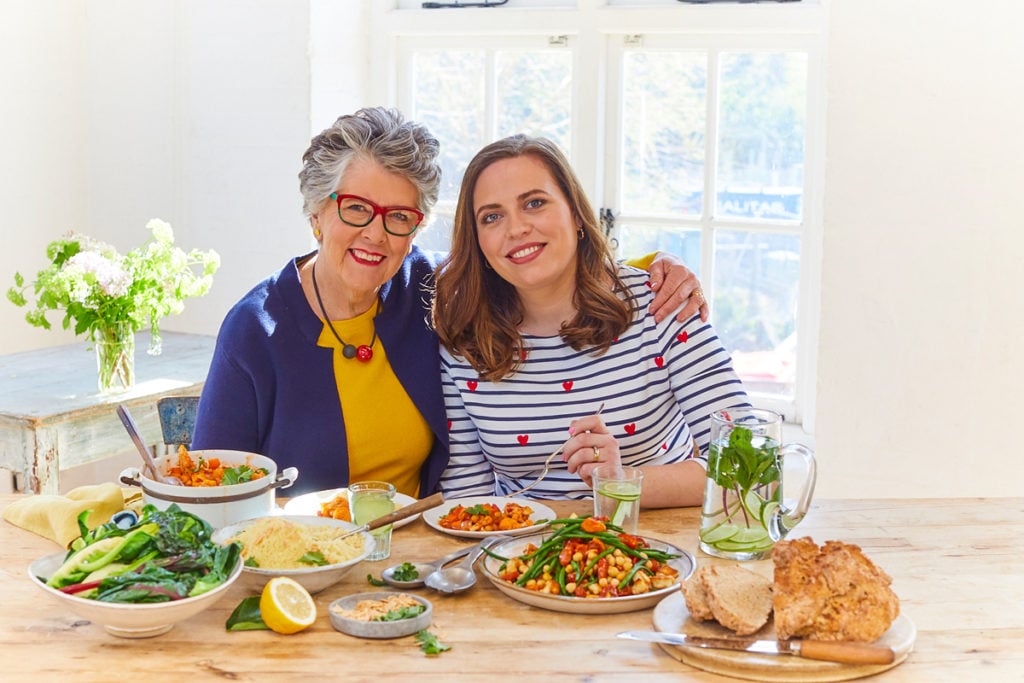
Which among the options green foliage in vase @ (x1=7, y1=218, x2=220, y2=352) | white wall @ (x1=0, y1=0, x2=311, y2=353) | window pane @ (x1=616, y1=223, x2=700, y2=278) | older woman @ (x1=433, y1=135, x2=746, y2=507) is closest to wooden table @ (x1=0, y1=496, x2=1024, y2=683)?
older woman @ (x1=433, y1=135, x2=746, y2=507)

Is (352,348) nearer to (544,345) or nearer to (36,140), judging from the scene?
(544,345)

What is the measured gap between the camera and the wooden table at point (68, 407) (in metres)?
2.92

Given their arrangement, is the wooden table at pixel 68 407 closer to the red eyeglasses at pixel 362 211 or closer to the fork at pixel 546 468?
the red eyeglasses at pixel 362 211

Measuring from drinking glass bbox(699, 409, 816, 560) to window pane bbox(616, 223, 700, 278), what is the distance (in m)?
1.96

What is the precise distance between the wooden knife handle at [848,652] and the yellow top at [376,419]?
1088 millimetres

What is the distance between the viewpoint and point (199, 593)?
1409 mm

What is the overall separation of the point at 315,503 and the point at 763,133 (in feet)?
7.00

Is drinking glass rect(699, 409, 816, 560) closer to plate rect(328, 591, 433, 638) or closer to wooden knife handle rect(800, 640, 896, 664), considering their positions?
wooden knife handle rect(800, 640, 896, 664)

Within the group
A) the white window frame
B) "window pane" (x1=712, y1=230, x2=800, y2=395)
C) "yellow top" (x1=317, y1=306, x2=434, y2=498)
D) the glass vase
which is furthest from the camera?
"window pane" (x1=712, y1=230, x2=800, y2=395)


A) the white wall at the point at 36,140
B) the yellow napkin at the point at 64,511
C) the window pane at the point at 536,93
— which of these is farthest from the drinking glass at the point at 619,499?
the white wall at the point at 36,140

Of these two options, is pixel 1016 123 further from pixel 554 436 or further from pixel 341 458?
pixel 341 458

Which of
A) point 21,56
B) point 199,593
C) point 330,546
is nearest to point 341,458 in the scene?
point 330,546

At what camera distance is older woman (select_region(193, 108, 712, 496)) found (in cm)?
225

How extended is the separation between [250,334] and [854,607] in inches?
51.3
